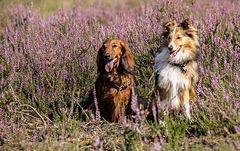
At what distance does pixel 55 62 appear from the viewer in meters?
6.51

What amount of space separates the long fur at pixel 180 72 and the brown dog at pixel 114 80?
0.60m

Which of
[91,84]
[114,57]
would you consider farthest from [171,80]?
[91,84]

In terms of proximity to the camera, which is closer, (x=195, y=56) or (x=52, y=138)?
(x=52, y=138)

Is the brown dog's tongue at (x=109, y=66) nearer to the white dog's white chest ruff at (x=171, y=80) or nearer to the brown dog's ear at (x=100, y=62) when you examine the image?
the brown dog's ear at (x=100, y=62)

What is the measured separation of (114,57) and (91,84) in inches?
24.0

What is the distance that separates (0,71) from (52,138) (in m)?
1.76

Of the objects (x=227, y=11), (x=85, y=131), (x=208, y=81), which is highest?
(x=227, y=11)

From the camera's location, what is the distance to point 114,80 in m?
6.23

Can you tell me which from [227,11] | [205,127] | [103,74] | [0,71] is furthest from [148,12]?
[205,127]

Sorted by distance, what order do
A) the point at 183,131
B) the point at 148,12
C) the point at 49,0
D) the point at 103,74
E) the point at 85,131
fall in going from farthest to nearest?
the point at 49,0 < the point at 148,12 < the point at 103,74 < the point at 85,131 < the point at 183,131

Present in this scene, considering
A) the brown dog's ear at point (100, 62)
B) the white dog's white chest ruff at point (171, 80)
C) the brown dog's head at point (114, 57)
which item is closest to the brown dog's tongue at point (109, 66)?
the brown dog's head at point (114, 57)

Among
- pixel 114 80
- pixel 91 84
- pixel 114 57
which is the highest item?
pixel 114 57

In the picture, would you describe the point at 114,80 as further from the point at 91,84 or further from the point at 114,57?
the point at 91,84

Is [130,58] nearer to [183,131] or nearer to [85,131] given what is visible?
[85,131]
